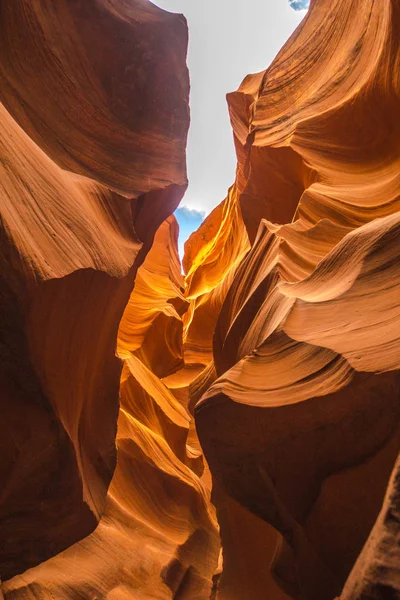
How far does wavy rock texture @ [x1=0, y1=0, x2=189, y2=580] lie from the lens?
239 centimetres

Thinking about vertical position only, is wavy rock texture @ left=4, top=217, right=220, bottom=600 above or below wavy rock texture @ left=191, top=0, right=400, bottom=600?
below

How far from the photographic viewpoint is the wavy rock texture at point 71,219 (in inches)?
94.2

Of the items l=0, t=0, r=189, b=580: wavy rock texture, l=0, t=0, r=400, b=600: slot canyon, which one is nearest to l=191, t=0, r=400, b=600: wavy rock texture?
l=0, t=0, r=400, b=600: slot canyon

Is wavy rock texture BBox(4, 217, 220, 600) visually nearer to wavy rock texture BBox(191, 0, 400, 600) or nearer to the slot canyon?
the slot canyon

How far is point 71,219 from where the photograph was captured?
2662 millimetres

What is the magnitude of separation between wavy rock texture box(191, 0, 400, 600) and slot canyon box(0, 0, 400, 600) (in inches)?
0.4

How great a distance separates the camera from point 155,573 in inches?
176

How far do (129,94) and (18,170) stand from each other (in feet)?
5.39

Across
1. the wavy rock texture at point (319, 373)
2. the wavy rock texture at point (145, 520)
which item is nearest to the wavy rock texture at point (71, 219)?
the wavy rock texture at point (319, 373)

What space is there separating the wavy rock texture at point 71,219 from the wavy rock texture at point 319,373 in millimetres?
710

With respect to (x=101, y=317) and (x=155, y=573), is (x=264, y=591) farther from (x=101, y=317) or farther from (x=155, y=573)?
(x=101, y=317)

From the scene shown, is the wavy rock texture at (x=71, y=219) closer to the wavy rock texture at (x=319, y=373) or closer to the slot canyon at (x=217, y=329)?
the slot canyon at (x=217, y=329)

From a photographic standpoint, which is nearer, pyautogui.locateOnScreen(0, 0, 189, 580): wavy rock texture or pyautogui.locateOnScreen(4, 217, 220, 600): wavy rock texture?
pyautogui.locateOnScreen(0, 0, 189, 580): wavy rock texture

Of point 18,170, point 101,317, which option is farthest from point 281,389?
point 18,170
